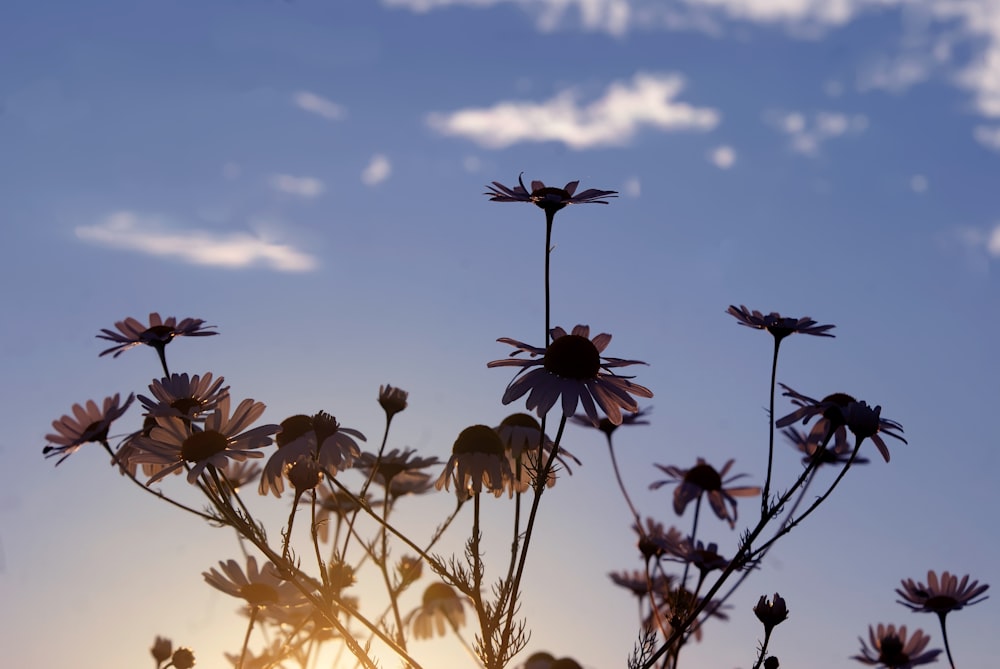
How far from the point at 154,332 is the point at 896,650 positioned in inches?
216

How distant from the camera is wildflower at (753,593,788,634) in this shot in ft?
15.5

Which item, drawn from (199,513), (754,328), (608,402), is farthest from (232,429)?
(754,328)

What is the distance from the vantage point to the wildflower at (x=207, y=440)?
166 inches

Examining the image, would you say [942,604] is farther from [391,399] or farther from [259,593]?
[259,593]

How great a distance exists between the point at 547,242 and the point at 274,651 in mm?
3451

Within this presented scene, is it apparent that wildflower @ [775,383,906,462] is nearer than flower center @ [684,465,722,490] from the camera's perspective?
Yes

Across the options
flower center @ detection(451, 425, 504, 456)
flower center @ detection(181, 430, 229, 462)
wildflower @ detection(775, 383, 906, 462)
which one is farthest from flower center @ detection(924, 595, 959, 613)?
flower center @ detection(181, 430, 229, 462)

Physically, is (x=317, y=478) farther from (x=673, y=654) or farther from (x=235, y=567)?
(x=673, y=654)

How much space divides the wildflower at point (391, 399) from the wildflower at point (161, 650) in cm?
198

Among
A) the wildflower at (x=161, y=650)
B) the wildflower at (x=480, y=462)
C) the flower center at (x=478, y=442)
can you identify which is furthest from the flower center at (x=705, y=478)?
the wildflower at (x=161, y=650)

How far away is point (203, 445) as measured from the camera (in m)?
4.31

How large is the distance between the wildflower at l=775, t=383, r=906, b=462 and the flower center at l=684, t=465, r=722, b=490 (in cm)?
221

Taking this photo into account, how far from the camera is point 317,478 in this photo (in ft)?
14.0

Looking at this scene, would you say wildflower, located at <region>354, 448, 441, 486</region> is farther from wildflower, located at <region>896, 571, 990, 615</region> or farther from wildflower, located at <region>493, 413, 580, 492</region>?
wildflower, located at <region>896, 571, 990, 615</region>
